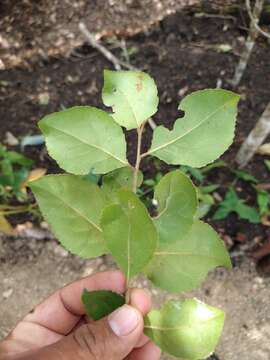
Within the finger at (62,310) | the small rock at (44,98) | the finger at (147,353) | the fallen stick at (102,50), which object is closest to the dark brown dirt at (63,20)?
the fallen stick at (102,50)

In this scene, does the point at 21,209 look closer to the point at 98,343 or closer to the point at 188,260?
the point at 98,343

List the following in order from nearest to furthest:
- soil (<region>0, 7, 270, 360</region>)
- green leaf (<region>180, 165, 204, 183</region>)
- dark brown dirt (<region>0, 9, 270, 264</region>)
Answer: soil (<region>0, 7, 270, 360</region>), green leaf (<region>180, 165, 204, 183</region>), dark brown dirt (<region>0, 9, 270, 264</region>)

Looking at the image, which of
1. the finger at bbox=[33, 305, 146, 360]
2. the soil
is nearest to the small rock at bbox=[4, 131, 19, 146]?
the soil

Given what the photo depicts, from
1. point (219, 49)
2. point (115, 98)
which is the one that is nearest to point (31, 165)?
point (219, 49)

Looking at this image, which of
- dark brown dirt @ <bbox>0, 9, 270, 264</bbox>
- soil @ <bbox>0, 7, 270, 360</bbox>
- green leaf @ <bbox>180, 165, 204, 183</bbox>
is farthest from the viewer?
dark brown dirt @ <bbox>0, 9, 270, 264</bbox>

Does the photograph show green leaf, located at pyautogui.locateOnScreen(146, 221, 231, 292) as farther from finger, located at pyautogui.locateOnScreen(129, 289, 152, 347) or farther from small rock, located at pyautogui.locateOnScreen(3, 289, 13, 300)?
small rock, located at pyautogui.locateOnScreen(3, 289, 13, 300)

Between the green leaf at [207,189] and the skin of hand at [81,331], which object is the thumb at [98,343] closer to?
the skin of hand at [81,331]

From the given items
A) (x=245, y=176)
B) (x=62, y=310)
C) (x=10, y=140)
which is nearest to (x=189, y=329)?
(x=62, y=310)

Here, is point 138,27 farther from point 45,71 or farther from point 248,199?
point 248,199
